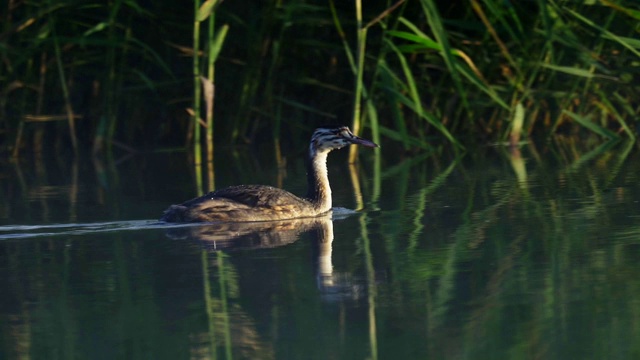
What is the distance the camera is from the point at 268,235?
7.64 meters

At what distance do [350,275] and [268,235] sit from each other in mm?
1563

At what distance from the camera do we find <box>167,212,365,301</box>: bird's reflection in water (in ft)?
21.2

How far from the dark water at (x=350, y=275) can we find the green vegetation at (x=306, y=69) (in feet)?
5.29

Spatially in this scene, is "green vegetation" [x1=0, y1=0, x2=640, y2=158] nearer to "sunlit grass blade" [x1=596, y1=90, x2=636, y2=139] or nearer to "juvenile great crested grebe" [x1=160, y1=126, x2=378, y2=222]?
"sunlit grass blade" [x1=596, y1=90, x2=636, y2=139]

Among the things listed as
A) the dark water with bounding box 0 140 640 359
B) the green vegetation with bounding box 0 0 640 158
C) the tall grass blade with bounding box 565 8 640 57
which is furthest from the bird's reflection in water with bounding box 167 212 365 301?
the tall grass blade with bounding box 565 8 640 57

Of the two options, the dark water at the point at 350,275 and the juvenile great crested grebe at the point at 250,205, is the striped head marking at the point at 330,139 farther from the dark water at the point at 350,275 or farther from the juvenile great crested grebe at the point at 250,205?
the juvenile great crested grebe at the point at 250,205

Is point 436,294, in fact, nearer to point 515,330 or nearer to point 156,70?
point 515,330

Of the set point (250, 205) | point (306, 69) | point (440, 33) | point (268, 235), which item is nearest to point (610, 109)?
A: point (440, 33)

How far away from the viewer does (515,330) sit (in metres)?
4.92

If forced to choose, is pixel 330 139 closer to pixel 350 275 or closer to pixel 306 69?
pixel 350 275

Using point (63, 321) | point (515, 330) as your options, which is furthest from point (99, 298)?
point (515, 330)

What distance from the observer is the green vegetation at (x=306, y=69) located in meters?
11.5

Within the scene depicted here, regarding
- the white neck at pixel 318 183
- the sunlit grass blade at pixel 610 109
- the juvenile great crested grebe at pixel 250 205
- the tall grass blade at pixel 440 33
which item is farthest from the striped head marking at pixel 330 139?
the sunlit grass blade at pixel 610 109

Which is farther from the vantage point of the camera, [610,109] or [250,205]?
[610,109]
